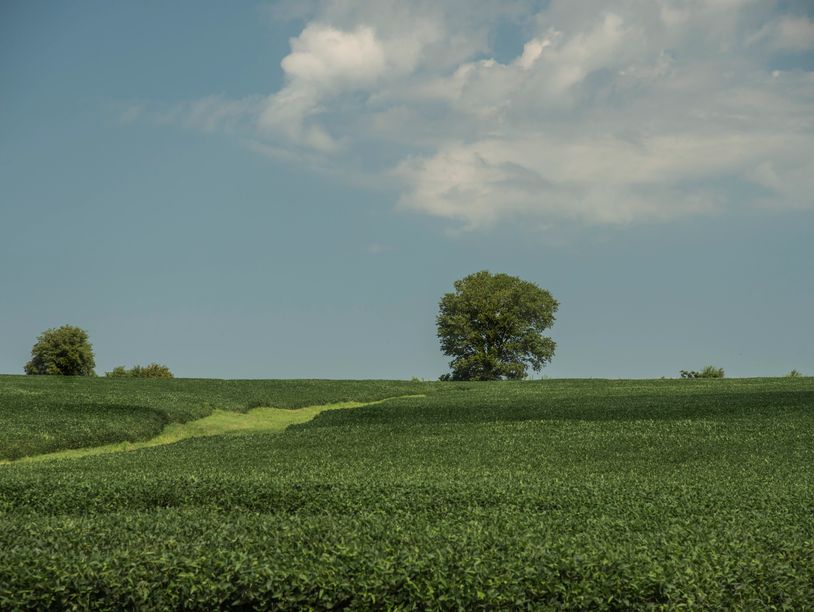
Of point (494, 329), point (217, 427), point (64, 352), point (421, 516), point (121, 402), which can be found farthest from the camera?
point (494, 329)

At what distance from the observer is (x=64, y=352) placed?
78.8 meters

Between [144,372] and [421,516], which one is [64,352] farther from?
[421,516]

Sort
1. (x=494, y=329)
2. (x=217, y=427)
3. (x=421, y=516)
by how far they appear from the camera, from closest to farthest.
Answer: (x=421, y=516)
(x=217, y=427)
(x=494, y=329)

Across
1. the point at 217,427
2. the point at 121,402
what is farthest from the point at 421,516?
the point at 121,402

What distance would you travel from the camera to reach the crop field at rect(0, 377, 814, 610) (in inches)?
436

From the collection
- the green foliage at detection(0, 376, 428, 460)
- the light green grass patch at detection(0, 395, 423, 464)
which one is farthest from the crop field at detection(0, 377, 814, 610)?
the light green grass patch at detection(0, 395, 423, 464)

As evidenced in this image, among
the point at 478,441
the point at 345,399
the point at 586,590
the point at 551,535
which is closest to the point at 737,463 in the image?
the point at 478,441

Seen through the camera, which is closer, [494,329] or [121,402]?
[121,402]

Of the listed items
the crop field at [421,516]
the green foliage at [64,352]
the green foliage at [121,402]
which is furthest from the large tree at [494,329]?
the crop field at [421,516]

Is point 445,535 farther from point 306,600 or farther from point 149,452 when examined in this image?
point 149,452

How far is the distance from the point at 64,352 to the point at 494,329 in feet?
132

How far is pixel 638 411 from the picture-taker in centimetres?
3825

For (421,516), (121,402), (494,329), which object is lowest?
(421,516)

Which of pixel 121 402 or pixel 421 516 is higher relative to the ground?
pixel 121 402
